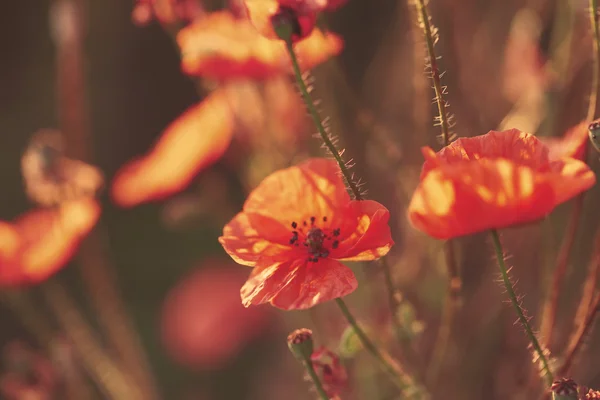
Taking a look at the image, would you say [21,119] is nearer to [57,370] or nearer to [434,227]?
[57,370]

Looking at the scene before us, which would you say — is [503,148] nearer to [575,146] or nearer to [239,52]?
[575,146]

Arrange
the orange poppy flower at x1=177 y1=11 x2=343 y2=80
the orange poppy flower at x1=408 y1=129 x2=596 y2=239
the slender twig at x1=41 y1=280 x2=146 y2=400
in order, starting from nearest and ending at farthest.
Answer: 1. the orange poppy flower at x1=408 y1=129 x2=596 y2=239
2. the orange poppy flower at x1=177 y1=11 x2=343 y2=80
3. the slender twig at x1=41 y1=280 x2=146 y2=400

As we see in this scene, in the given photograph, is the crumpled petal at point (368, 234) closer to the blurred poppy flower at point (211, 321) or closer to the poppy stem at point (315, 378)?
the poppy stem at point (315, 378)

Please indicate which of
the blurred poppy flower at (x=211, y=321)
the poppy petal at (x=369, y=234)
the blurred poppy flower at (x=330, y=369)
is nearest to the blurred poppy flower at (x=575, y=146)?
the poppy petal at (x=369, y=234)

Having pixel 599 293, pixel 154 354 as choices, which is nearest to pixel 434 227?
pixel 599 293

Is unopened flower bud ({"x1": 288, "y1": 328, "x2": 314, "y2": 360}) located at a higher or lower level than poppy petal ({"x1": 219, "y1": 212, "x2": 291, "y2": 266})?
lower

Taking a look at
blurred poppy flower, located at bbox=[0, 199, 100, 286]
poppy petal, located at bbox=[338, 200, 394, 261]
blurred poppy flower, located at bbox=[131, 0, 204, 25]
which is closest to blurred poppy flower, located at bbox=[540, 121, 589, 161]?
poppy petal, located at bbox=[338, 200, 394, 261]

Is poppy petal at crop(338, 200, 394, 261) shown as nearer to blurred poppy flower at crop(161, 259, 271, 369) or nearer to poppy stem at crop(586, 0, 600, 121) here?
poppy stem at crop(586, 0, 600, 121)
